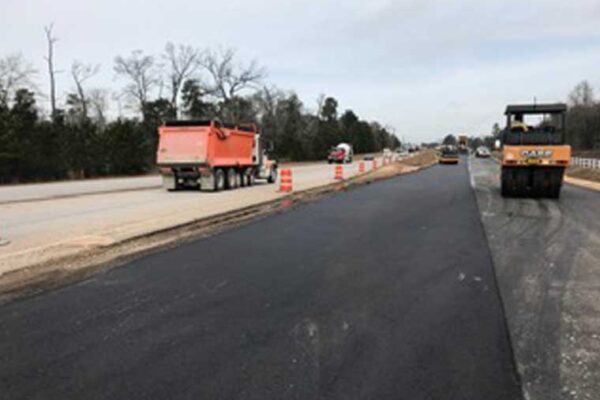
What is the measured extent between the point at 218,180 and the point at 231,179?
1.55 meters

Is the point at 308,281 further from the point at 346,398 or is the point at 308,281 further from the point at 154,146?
the point at 154,146

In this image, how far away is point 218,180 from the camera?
27297 millimetres

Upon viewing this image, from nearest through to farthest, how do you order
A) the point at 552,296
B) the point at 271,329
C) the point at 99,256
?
the point at 271,329 < the point at 552,296 < the point at 99,256

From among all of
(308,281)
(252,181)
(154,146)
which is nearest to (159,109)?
(154,146)

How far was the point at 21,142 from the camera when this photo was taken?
136 ft

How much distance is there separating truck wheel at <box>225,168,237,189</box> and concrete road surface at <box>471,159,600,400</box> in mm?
15335

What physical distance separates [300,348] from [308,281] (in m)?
2.70

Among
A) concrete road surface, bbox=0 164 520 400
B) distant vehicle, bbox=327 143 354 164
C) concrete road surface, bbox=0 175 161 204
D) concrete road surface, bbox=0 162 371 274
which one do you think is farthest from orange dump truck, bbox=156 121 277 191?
distant vehicle, bbox=327 143 354 164

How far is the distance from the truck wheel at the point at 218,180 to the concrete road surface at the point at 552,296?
14269 millimetres

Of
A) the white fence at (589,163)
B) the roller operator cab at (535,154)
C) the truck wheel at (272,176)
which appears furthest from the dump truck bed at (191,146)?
the white fence at (589,163)

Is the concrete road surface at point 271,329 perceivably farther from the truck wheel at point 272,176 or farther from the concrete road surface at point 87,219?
the truck wheel at point 272,176

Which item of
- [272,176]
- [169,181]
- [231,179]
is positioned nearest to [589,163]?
[272,176]

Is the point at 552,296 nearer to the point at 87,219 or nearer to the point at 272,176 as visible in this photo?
the point at 87,219

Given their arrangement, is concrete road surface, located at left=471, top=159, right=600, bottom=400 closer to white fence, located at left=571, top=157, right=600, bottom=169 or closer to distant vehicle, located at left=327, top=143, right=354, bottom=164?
white fence, located at left=571, top=157, right=600, bottom=169
